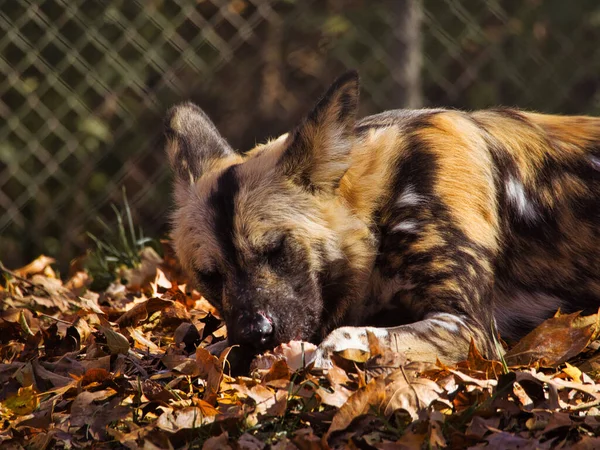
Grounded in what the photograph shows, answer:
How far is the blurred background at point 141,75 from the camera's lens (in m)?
5.27

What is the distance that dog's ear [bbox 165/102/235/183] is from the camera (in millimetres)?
3500

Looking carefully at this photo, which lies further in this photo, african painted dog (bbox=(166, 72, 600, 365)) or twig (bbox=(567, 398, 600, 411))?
african painted dog (bbox=(166, 72, 600, 365))

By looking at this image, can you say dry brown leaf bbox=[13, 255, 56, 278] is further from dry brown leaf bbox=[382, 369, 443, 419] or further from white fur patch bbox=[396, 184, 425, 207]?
dry brown leaf bbox=[382, 369, 443, 419]

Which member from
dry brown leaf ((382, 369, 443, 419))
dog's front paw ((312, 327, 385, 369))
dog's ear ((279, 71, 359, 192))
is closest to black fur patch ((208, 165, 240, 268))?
dog's ear ((279, 71, 359, 192))

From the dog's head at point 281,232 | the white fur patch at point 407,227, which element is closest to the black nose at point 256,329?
the dog's head at point 281,232

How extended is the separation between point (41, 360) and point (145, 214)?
228 cm

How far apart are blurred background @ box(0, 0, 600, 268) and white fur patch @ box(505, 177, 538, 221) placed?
6.20 ft

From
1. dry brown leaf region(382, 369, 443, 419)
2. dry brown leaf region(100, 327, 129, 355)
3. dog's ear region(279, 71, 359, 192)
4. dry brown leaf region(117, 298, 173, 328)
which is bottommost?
dry brown leaf region(117, 298, 173, 328)

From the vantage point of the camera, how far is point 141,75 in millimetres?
5395

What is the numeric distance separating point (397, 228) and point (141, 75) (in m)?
2.81

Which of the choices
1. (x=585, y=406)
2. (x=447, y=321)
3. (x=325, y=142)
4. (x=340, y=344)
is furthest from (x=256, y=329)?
(x=585, y=406)

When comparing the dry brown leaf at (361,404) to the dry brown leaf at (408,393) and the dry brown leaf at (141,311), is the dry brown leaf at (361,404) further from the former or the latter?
the dry brown leaf at (141,311)

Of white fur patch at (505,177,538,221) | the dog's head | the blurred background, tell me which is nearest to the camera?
the dog's head

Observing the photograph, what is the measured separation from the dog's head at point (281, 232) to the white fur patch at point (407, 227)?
17 centimetres
